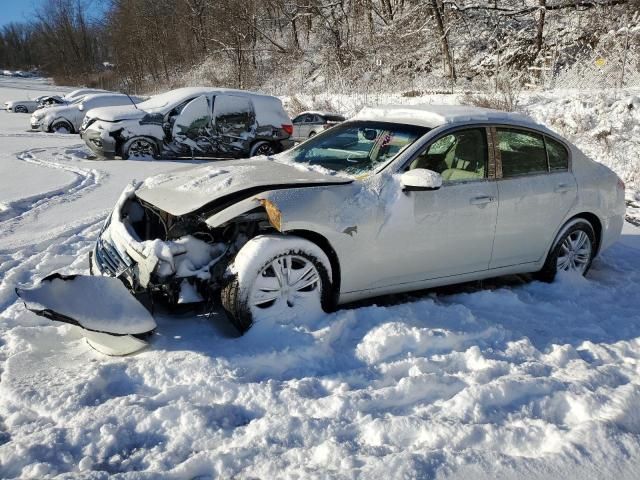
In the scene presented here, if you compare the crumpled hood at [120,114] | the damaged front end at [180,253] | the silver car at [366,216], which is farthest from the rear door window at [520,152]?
the crumpled hood at [120,114]

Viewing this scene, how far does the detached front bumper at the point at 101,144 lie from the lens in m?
11.4

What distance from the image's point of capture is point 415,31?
27.2 meters

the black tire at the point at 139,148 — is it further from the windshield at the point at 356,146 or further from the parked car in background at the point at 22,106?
the parked car in background at the point at 22,106

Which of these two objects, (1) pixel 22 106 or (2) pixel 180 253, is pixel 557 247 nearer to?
(2) pixel 180 253

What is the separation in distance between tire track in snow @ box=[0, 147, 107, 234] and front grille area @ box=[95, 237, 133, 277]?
2.65m

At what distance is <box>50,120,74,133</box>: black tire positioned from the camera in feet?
62.4

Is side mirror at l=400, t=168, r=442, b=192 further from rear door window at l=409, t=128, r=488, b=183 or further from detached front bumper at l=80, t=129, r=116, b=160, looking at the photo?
detached front bumper at l=80, t=129, r=116, b=160

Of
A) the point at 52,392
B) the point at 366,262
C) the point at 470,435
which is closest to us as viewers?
the point at 470,435

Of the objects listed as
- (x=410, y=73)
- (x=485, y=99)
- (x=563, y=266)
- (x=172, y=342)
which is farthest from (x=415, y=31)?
(x=172, y=342)

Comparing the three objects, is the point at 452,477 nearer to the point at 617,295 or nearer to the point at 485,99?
the point at 617,295

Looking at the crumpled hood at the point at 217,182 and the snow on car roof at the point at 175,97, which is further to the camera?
the snow on car roof at the point at 175,97

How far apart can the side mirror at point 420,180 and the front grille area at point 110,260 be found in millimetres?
1970

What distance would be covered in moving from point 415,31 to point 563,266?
24.6 metres

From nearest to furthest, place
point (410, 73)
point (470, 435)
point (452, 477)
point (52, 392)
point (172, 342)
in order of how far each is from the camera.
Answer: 1. point (452, 477)
2. point (470, 435)
3. point (52, 392)
4. point (172, 342)
5. point (410, 73)
